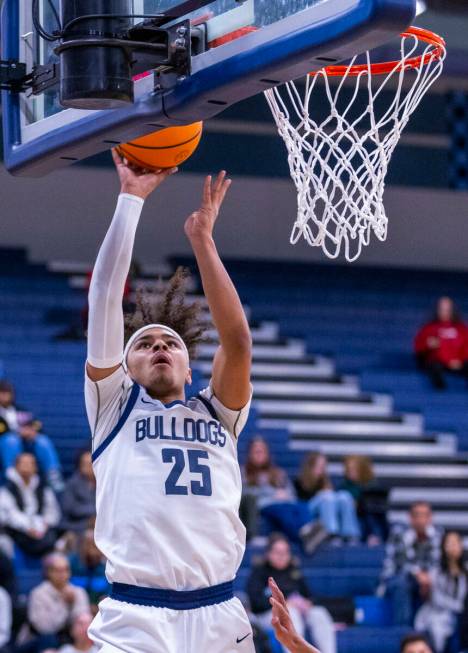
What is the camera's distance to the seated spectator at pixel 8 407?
419 inches

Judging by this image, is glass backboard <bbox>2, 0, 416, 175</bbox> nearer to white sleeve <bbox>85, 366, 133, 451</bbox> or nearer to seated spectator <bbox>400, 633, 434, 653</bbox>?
white sleeve <bbox>85, 366, 133, 451</bbox>

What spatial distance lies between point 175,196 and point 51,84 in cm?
1132

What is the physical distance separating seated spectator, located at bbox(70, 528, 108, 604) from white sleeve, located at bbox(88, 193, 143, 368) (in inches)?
214

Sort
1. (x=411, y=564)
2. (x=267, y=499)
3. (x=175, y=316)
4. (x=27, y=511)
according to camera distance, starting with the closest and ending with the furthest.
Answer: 1. (x=175, y=316)
2. (x=27, y=511)
3. (x=411, y=564)
4. (x=267, y=499)

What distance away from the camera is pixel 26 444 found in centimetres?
1053

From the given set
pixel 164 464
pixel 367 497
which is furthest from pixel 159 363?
pixel 367 497

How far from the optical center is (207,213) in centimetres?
436

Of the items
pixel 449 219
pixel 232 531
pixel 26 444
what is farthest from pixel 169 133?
pixel 449 219

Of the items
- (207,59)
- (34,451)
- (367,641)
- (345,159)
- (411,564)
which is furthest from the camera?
(411,564)

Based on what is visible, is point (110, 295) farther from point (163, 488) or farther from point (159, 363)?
point (163, 488)

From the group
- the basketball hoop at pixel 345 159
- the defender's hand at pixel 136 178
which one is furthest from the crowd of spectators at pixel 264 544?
the defender's hand at pixel 136 178

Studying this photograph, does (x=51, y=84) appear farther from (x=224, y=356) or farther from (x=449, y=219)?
(x=449, y=219)

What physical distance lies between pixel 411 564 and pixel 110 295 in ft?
22.7

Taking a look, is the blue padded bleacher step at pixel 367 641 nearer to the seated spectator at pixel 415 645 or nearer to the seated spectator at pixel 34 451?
the seated spectator at pixel 415 645
